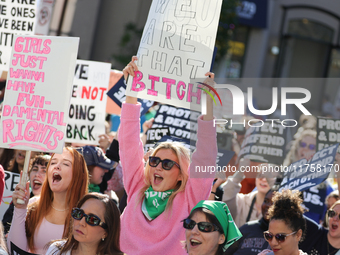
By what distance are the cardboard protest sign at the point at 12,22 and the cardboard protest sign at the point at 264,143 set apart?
8.02ft

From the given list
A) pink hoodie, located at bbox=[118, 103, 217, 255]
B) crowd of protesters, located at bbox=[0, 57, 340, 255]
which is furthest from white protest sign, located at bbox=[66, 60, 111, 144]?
pink hoodie, located at bbox=[118, 103, 217, 255]

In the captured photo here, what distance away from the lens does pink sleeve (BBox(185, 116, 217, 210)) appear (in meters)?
3.46

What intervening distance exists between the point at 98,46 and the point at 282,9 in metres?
7.51

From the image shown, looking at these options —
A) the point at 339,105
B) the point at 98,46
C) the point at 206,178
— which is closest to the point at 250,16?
the point at 339,105

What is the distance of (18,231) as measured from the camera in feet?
11.7

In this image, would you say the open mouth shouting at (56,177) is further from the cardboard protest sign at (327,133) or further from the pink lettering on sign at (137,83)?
the cardboard protest sign at (327,133)

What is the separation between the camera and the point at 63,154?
13.1 ft

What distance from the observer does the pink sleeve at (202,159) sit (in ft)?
11.3

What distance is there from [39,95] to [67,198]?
77 cm

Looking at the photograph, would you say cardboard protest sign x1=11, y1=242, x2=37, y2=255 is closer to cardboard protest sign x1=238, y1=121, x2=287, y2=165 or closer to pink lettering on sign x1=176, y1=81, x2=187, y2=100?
pink lettering on sign x1=176, y1=81, x2=187, y2=100

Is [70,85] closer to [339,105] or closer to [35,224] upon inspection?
[35,224]

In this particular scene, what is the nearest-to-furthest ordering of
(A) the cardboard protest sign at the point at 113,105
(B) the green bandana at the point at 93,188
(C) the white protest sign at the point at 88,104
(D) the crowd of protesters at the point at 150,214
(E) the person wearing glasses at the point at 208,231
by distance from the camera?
(E) the person wearing glasses at the point at 208,231, (D) the crowd of protesters at the point at 150,214, (B) the green bandana at the point at 93,188, (C) the white protest sign at the point at 88,104, (A) the cardboard protest sign at the point at 113,105

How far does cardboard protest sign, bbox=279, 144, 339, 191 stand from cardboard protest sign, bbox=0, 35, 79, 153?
195 cm

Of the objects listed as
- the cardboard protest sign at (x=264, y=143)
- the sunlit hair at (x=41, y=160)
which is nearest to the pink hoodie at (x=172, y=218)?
the sunlit hair at (x=41, y=160)
